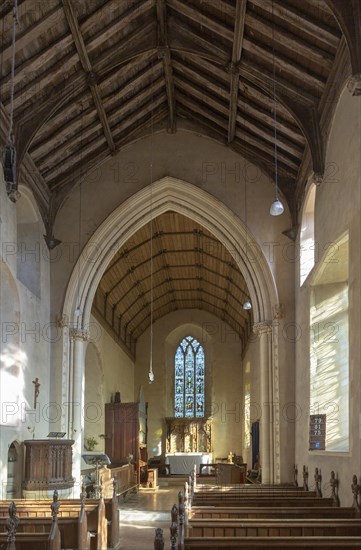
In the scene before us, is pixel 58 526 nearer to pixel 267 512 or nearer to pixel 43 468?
pixel 267 512

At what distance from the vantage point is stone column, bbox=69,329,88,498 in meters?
15.1

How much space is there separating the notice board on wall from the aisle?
2.63 meters

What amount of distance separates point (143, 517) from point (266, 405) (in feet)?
10.6

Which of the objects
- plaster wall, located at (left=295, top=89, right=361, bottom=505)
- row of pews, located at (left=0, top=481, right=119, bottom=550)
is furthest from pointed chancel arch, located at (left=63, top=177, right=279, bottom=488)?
row of pews, located at (left=0, top=481, right=119, bottom=550)

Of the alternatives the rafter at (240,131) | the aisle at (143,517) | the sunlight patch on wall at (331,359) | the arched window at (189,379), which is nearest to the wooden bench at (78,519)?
the aisle at (143,517)

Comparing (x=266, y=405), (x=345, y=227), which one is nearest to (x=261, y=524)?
(x=345, y=227)

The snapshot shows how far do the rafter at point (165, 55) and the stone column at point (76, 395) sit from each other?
4870 mm

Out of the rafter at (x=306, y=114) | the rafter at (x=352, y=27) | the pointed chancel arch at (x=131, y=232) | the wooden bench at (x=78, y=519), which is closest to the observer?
the wooden bench at (x=78, y=519)

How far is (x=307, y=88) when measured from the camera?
464 inches

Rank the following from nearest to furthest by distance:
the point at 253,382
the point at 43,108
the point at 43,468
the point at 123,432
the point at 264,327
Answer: the point at 43,108 < the point at 43,468 < the point at 264,327 < the point at 253,382 < the point at 123,432

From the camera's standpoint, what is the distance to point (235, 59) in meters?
11.8

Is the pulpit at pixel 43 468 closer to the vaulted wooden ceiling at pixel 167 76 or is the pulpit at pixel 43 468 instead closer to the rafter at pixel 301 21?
the vaulted wooden ceiling at pixel 167 76

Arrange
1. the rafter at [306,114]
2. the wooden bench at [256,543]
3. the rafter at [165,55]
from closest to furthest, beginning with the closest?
the wooden bench at [256,543]
the rafter at [165,55]
the rafter at [306,114]

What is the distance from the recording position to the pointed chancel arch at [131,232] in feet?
50.1
